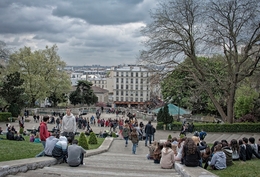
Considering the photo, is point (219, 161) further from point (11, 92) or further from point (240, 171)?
point (11, 92)

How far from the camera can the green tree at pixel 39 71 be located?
51.8 m

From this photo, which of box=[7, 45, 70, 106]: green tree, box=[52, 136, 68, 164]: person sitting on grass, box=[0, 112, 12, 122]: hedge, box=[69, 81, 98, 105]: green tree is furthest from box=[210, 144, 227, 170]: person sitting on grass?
box=[69, 81, 98, 105]: green tree

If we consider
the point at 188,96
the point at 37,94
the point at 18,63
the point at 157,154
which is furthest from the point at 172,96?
the point at 157,154

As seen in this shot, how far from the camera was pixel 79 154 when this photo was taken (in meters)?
9.79

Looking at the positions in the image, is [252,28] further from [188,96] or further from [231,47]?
[188,96]

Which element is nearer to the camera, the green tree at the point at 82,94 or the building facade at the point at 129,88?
the green tree at the point at 82,94

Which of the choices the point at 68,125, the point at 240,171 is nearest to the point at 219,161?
the point at 240,171

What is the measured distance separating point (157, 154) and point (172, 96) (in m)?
44.4

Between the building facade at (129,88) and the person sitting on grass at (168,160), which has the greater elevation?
the building facade at (129,88)

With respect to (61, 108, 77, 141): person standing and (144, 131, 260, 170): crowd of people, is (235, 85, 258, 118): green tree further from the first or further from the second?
(61, 108, 77, 141): person standing

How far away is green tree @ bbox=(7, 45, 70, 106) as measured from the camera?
51812mm

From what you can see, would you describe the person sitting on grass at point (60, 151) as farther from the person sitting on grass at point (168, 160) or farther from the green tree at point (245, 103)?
the green tree at point (245, 103)

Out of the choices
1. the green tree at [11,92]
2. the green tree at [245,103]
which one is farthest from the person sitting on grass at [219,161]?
the green tree at [11,92]

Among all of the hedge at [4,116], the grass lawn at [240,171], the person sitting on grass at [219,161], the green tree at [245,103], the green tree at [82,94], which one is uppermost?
the green tree at [82,94]
